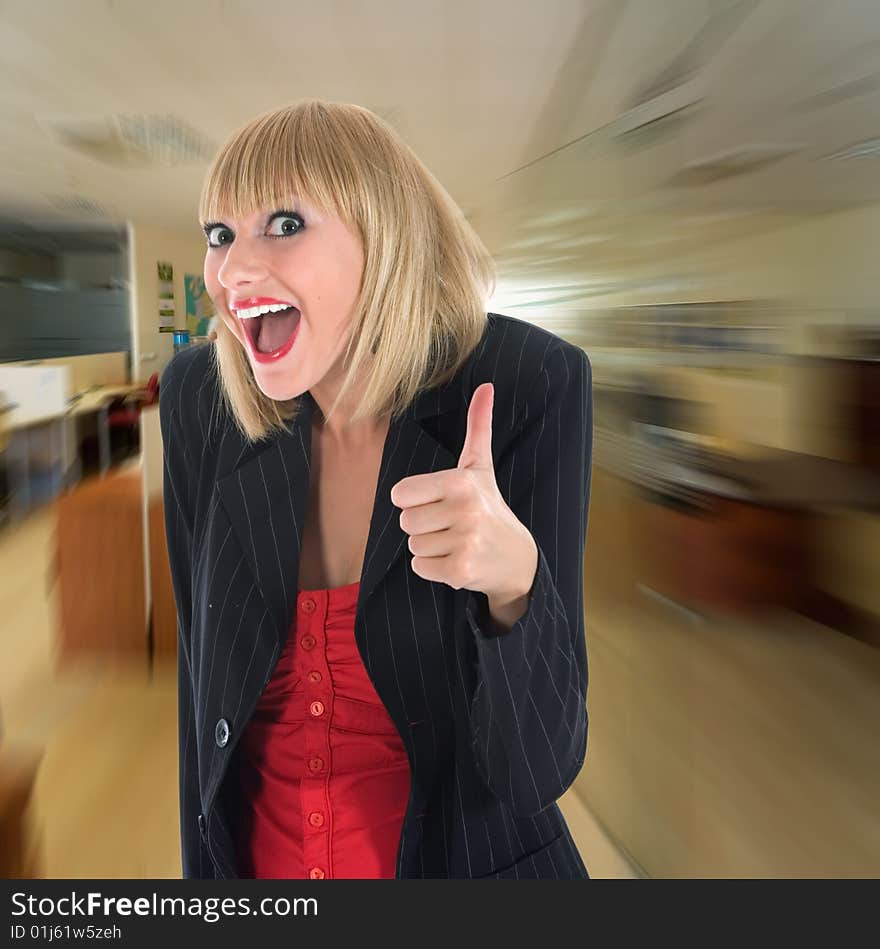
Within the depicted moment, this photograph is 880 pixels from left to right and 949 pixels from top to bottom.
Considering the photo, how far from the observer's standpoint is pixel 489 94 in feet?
2.14

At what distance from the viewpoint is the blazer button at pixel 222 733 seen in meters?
0.56

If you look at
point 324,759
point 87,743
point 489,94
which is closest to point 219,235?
point 489,94

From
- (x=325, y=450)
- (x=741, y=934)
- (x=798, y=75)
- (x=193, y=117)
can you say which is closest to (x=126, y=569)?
(x=325, y=450)

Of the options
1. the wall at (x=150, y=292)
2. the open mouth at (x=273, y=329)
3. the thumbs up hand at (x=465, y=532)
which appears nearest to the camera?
the thumbs up hand at (x=465, y=532)

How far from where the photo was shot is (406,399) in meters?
0.59

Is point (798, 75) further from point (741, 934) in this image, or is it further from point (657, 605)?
point (741, 934)

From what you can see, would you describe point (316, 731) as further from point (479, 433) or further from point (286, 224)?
point (286, 224)

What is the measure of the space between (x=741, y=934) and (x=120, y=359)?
29.0 inches

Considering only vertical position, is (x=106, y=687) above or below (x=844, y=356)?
below

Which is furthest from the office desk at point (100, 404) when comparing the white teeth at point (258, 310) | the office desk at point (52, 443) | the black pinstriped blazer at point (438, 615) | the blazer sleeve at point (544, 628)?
the blazer sleeve at point (544, 628)

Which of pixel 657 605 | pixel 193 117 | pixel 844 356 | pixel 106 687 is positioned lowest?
pixel 106 687

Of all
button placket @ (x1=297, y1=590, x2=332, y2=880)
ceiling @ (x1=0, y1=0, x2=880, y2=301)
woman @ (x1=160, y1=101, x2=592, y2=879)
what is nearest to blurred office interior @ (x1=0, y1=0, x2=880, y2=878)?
ceiling @ (x1=0, y1=0, x2=880, y2=301)

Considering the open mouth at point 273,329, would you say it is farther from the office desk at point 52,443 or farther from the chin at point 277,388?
the office desk at point 52,443

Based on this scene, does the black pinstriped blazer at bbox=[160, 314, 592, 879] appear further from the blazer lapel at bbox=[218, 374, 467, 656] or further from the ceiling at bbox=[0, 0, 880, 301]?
the ceiling at bbox=[0, 0, 880, 301]
